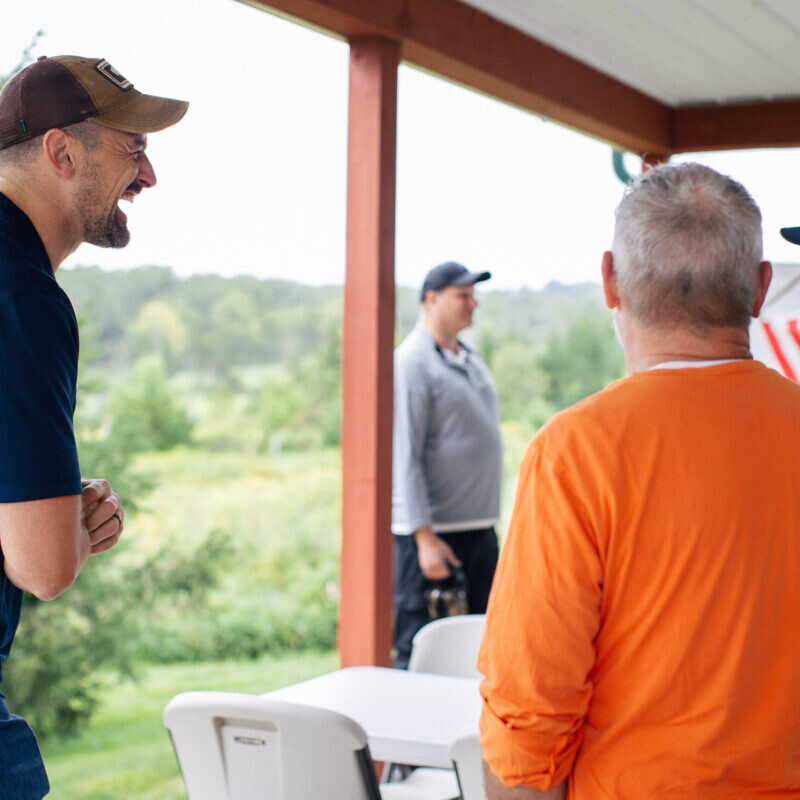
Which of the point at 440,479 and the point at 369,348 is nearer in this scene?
the point at 369,348

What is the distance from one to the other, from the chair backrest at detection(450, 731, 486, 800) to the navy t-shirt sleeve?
2.61ft

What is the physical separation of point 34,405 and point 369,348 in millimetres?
1870

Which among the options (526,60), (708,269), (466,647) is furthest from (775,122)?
(708,269)

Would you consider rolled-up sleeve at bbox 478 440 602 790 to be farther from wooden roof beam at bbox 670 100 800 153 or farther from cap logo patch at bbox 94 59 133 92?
wooden roof beam at bbox 670 100 800 153

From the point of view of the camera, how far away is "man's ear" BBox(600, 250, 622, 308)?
4.06 feet

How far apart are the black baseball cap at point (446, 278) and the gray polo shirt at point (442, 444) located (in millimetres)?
233

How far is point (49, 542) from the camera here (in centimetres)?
118

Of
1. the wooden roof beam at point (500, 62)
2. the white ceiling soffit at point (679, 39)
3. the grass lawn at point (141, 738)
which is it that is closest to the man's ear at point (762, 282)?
the wooden roof beam at point (500, 62)

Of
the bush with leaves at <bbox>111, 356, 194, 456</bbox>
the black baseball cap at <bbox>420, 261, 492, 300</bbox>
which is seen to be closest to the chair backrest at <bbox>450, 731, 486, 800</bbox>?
the black baseball cap at <bbox>420, 261, 492, 300</bbox>

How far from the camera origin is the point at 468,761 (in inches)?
65.8

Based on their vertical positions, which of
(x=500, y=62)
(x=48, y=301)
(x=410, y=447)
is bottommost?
(x=410, y=447)

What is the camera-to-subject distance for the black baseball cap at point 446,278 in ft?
12.1

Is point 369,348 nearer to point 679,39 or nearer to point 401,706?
point 401,706

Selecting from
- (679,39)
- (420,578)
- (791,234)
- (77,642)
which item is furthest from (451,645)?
(77,642)
